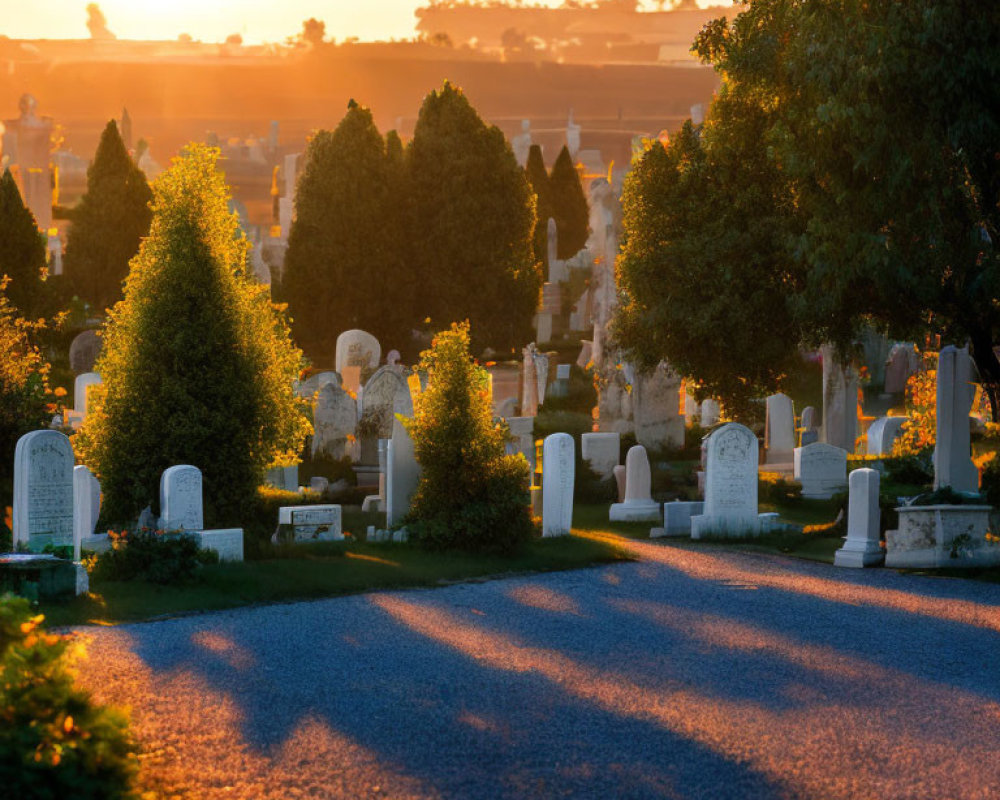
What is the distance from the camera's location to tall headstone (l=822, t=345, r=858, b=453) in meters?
28.4

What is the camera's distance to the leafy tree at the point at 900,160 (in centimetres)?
1859

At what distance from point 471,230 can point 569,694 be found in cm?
2925

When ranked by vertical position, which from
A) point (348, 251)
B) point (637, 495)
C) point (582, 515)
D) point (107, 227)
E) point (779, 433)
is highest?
point (107, 227)

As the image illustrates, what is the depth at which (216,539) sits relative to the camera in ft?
54.6

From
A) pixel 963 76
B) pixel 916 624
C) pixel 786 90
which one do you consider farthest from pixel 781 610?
pixel 786 90

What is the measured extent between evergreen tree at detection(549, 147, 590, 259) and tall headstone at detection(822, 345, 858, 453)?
27504mm

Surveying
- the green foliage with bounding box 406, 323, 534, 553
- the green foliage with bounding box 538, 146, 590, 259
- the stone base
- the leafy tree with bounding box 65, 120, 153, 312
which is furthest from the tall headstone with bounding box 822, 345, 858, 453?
the green foliage with bounding box 538, 146, 590, 259

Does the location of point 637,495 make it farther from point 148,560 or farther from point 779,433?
point 148,560

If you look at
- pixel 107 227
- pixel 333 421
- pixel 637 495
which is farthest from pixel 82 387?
pixel 107 227

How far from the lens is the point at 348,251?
39.3m

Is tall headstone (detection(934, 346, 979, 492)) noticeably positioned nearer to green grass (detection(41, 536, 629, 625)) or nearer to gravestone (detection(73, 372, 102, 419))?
green grass (detection(41, 536, 629, 625))

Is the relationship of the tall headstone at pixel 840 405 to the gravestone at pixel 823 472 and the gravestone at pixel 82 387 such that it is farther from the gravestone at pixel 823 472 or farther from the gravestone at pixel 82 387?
the gravestone at pixel 82 387

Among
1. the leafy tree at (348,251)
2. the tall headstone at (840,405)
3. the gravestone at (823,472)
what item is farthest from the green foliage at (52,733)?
the leafy tree at (348,251)

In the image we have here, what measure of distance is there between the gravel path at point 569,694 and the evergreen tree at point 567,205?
40.4 metres
